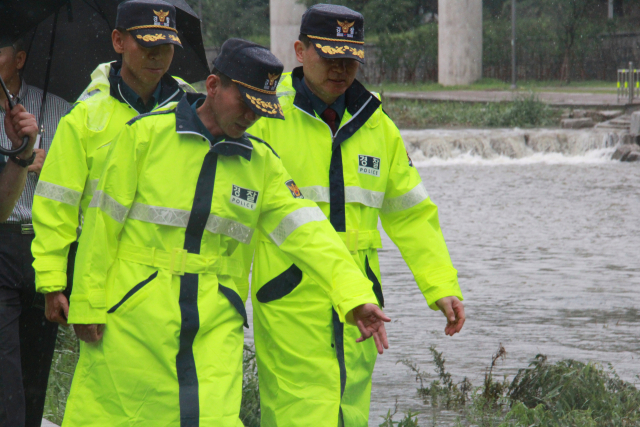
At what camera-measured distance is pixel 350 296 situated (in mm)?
3047

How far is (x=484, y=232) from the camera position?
46.4ft

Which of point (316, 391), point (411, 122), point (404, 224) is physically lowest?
point (411, 122)

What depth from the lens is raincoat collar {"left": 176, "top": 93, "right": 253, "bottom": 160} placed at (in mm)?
3135

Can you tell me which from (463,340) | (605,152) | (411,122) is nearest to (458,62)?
(411,122)

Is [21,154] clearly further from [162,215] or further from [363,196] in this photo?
[363,196]

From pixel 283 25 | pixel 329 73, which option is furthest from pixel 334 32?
pixel 283 25

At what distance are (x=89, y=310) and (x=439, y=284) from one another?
1.39 metres

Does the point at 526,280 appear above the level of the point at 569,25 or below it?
above

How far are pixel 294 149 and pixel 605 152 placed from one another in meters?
21.7

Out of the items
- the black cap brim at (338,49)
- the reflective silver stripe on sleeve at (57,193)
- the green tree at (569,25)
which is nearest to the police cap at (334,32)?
the black cap brim at (338,49)

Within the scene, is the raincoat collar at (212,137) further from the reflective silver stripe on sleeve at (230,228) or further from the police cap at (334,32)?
the police cap at (334,32)

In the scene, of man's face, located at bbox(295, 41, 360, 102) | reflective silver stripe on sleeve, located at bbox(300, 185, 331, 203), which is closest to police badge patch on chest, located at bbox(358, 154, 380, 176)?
reflective silver stripe on sleeve, located at bbox(300, 185, 331, 203)

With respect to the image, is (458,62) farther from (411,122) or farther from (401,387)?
(401,387)

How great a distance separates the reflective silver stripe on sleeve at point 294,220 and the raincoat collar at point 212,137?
0.83ft
